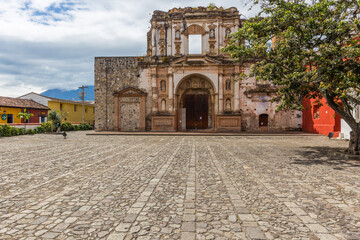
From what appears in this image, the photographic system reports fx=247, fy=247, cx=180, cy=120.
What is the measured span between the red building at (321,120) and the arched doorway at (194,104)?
29.9 feet

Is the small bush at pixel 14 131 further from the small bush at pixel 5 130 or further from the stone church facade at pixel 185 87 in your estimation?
the stone church facade at pixel 185 87

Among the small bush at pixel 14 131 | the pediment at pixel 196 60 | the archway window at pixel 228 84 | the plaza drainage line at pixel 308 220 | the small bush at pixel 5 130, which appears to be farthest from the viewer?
the archway window at pixel 228 84

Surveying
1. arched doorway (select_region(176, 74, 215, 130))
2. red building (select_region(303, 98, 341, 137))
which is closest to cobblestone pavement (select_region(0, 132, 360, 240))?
red building (select_region(303, 98, 341, 137))

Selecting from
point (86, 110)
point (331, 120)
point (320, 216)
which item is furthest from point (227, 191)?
point (86, 110)

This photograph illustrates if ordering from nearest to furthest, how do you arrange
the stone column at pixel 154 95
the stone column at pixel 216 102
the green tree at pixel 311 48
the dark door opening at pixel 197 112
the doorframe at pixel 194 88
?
the green tree at pixel 311 48
the stone column at pixel 216 102
the doorframe at pixel 194 88
the stone column at pixel 154 95
the dark door opening at pixel 197 112

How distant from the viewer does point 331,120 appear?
1881 centimetres

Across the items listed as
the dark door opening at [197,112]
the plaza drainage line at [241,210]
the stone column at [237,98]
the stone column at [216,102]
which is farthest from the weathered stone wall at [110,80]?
the plaza drainage line at [241,210]

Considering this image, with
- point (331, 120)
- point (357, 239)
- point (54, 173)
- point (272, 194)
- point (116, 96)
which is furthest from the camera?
point (116, 96)

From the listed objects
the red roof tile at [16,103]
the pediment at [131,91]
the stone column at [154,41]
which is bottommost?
the red roof tile at [16,103]

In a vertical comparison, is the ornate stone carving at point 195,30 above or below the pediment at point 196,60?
above

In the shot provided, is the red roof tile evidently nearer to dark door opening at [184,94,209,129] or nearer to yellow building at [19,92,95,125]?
yellow building at [19,92,95,125]

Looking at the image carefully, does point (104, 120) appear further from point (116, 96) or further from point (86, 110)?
point (86, 110)

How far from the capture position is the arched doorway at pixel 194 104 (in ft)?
83.7

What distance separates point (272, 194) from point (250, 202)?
0.67 metres
